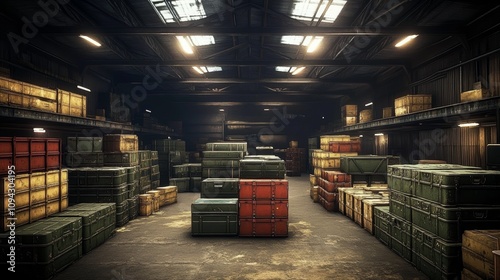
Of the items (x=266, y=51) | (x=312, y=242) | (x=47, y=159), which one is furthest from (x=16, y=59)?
(x=312, y=242)

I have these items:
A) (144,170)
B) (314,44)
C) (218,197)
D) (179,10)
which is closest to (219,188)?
(218,197)

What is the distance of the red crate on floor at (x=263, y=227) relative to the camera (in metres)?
10.0

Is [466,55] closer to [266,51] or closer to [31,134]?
[266,51]

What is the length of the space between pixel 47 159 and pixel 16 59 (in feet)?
20.3

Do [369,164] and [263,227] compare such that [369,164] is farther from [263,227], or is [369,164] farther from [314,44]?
[314,44]

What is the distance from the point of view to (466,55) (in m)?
12.1

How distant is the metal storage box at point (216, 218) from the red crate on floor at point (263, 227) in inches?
13.4

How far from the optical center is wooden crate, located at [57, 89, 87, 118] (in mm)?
11609

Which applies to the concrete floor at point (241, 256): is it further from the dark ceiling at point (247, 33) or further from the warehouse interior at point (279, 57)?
the dark ceiling at point (247, 33)

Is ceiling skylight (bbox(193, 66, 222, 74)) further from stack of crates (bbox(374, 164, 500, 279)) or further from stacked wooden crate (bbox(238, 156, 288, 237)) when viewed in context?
stack of crates (bbox(374, 164, 500, 279))

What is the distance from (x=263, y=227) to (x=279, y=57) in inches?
499

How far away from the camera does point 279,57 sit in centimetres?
1875

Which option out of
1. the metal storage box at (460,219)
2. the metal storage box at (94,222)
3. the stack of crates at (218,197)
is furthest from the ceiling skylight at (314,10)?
the metal storage box at (94,222)

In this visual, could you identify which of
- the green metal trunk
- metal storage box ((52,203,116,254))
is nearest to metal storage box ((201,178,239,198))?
metal storage box ((52,203,116,254))
